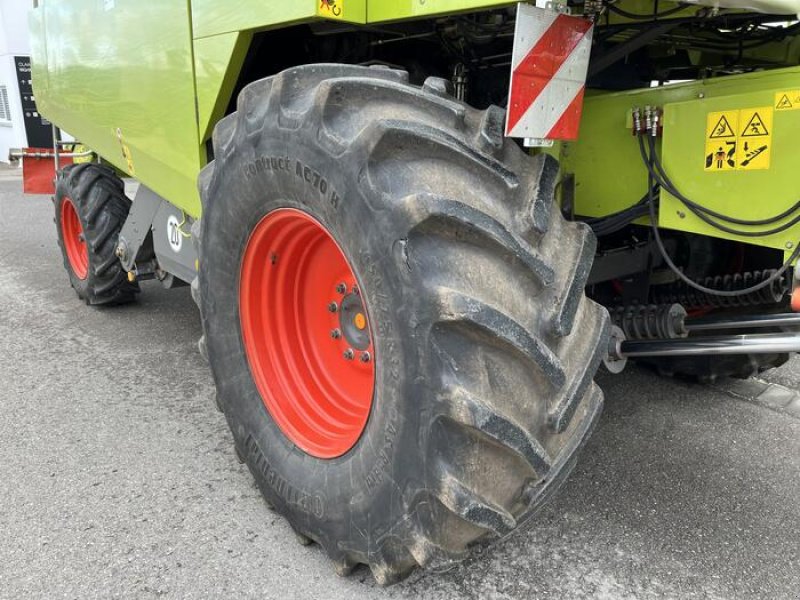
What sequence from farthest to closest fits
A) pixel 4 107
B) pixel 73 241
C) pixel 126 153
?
pixel 4 107, pixel 73 241, pixel 126 153

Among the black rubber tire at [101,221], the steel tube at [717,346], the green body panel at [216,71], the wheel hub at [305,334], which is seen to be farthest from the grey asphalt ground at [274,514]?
the green body panel at [216,71]

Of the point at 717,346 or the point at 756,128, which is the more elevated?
the point at 756,128

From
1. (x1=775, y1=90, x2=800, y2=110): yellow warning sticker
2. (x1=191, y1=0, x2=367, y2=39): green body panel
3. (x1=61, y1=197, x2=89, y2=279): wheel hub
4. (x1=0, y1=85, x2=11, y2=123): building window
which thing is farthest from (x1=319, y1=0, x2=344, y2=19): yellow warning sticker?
(x1=0, y1=85, x2=11, y2=123): building window

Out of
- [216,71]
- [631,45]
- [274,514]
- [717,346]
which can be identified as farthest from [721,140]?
[274,514]

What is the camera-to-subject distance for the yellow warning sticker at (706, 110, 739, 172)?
175 centimetres

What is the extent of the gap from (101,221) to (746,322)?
3710mm

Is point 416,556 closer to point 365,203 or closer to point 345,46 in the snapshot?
point 365,203

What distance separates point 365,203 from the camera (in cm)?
161

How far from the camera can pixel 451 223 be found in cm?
152

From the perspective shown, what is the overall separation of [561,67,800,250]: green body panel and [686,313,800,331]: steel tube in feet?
1.11

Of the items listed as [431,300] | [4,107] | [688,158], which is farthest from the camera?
[4,107]

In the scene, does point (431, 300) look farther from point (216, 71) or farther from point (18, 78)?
point (18, 78)

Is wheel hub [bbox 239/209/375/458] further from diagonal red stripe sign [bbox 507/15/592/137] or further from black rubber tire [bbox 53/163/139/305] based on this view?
black rubber tire [bbox 53/163/139/305]

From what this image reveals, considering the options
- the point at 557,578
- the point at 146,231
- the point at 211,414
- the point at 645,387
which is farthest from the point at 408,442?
the point at 146,231
